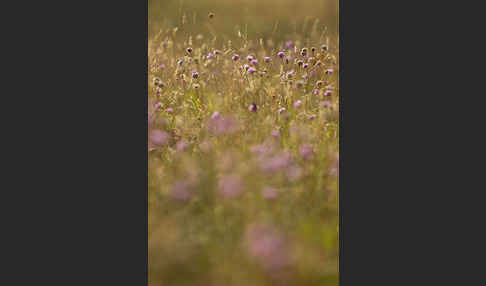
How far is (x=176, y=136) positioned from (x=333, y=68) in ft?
3.37

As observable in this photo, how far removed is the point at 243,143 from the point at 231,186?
14.5 inches

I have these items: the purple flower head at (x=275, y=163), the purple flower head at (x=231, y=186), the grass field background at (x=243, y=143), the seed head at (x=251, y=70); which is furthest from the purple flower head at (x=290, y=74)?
the purple flower head at (x=231, y=186)

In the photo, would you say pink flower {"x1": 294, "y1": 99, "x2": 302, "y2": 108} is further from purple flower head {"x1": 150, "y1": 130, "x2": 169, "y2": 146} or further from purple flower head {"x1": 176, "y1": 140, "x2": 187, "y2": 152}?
purple flower head {"x1": 150, "y1": 130, "x2": 169, "y2": 146}

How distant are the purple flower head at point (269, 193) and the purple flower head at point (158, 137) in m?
0.79

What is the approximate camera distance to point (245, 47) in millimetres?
3340

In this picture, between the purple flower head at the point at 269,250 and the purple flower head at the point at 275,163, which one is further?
the purple flower head at the point at 275,163

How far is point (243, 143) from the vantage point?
2801 millimetres

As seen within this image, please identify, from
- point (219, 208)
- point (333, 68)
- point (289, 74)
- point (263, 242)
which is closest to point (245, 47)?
point (289, 74)

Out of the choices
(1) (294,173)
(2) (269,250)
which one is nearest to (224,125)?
(1) (294,173)

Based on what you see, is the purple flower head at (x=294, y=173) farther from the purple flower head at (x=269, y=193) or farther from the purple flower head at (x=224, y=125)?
the purple flower head at (x=224, y=125)

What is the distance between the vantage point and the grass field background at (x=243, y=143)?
2.38 m

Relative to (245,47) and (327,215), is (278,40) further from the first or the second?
(327,215)

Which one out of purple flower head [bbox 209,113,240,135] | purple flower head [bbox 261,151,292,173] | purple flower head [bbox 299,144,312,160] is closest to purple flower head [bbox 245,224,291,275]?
purple flower head [bbox 261,151,292,173]

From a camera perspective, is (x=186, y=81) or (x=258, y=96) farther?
(x=186, y=81)
